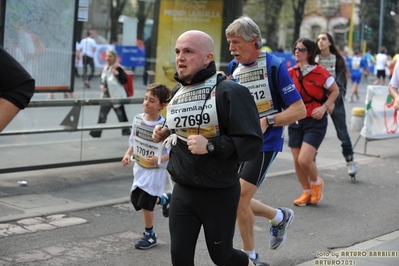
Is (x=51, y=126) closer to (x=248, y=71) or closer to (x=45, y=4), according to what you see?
(x=45, y=4)

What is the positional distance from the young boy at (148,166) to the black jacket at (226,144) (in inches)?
74.7

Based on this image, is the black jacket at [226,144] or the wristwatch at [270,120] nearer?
the black jacket at [226,144]

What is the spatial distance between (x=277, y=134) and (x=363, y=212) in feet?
9.06

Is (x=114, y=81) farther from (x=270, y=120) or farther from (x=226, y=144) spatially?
(x=226, y=144)

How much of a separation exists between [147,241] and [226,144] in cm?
242

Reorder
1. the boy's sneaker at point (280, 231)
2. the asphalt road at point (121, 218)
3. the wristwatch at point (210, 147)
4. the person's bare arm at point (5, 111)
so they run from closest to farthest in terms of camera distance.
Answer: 1. the person's bare arm at point (5, 111)
2. the wristwatch at point (210, 147)
3. the boy's sneaker at point (280, 231)
4. the asphalt road at point (121, 218)

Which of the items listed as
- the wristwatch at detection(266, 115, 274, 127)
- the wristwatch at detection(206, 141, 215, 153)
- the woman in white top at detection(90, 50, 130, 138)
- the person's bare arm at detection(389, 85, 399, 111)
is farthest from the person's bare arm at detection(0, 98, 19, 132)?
the woman in white top at detection(90, 50, 130, 138)

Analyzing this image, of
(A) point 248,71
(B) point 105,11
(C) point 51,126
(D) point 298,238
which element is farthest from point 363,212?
(B) point 105,11

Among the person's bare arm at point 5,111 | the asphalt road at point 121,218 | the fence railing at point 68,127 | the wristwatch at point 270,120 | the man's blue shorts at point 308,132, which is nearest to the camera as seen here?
the person's bare arm at point 5,111

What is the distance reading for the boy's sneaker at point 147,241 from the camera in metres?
5.98

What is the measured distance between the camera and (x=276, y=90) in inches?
206

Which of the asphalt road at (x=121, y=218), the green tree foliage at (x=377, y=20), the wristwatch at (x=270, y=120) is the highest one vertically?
the green tree foliage at (x=377, y=20)

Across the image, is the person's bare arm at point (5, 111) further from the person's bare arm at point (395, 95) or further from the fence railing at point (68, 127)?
the fence railing at point (68, 127)

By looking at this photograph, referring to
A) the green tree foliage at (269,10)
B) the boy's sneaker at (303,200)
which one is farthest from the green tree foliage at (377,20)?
the boy's sneaker at (303,200)
